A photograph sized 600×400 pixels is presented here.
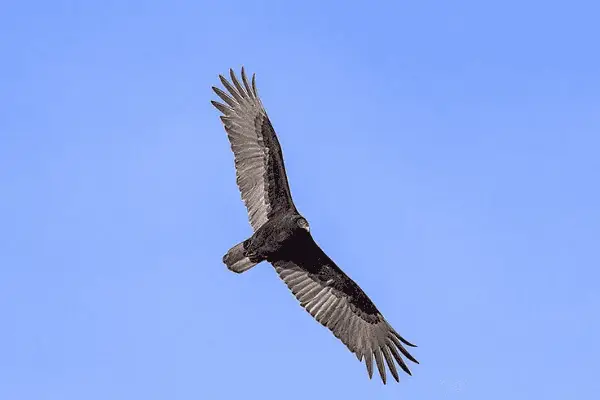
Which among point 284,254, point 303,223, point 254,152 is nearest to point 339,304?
point 284,254

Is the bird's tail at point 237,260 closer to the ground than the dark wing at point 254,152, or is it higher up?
closer to the ground

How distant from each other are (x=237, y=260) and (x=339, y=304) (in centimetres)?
258

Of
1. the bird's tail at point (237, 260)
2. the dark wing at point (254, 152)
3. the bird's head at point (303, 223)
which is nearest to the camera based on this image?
the bird's head at point (303, 223)

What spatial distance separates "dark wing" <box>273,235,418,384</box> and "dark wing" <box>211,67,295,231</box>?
1180 mm

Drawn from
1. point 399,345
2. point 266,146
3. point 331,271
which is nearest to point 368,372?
point 399,345

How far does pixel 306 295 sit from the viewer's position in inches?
904

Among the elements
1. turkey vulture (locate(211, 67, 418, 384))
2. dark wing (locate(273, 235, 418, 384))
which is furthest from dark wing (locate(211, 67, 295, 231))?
dark wing (locate(273, 235, 418, 384))

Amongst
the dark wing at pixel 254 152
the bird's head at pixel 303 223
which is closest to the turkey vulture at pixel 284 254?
the dark wing at pixel 254 152

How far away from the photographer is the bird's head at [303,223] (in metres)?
21.5

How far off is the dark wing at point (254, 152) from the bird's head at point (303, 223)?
26.9 inches

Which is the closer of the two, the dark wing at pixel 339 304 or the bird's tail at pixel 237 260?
the bird's tail at pixel 237 260

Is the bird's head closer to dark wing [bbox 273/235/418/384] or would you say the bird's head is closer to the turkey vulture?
the turkey vulture

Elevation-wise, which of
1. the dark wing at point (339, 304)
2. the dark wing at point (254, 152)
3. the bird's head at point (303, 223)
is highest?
the dark wing at point (254, 152)

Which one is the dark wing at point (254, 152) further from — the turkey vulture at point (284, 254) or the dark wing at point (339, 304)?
the dark wing at point (339, 304)
